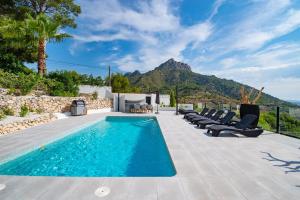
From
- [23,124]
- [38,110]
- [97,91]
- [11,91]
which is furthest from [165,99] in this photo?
[23,124]

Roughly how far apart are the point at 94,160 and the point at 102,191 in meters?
3.24

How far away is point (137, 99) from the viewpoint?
23.2 m

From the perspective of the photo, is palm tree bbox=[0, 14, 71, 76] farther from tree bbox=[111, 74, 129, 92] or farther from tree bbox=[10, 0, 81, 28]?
tree bbox=[111, 74, 129, 92]

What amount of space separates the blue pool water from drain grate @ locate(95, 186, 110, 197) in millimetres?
1621

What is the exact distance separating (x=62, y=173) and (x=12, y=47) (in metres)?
17.0

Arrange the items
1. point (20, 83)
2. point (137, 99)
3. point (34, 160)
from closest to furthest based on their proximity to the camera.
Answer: point (34, 160) < point (20, 83) < point (137, 99)

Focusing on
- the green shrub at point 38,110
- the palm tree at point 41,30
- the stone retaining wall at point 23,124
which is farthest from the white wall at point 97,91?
the stone retaining wall at point 23,124

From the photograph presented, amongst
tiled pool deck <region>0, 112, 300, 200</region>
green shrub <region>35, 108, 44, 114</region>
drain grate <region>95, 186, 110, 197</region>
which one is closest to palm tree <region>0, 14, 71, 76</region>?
green shrub <region>35, 108, 44, 114</region>

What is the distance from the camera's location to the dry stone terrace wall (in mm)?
10516

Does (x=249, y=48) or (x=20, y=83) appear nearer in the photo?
(x=20, y=83)

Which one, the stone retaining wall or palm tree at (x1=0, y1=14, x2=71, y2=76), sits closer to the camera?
the stone retaining wall

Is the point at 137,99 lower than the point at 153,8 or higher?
lower

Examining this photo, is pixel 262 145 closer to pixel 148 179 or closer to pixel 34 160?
pixel 148 179

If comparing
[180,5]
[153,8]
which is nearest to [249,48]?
[180,5]
